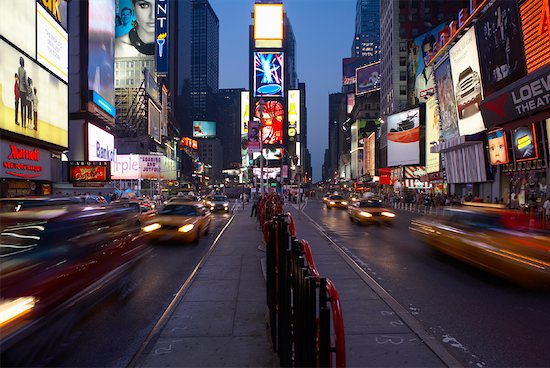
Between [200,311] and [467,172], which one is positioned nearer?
[200,311]

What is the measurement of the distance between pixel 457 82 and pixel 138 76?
90969 millimetres

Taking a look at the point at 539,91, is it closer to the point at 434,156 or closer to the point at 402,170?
the point at 434,156

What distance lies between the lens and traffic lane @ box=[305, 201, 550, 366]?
17.9 feet

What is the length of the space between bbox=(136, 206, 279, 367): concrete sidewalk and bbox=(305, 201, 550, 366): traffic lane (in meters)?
2.41

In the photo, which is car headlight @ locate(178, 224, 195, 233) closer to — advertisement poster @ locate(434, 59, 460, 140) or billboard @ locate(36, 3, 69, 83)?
billboard @ locate(36, 3, 69, 83)

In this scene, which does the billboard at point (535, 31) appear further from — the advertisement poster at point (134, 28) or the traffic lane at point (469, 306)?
the advertisement poster at point (134, 28)

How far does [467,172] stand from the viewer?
4531 centimetres

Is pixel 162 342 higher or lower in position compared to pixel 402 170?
lower

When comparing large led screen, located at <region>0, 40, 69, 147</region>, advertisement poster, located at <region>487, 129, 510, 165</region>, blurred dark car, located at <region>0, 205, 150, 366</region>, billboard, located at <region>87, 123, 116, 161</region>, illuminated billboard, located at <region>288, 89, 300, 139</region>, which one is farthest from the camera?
illuminated billboard, located at <region>288, 89, 300, 139</region>

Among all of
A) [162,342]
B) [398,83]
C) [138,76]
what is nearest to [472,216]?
[162,342]

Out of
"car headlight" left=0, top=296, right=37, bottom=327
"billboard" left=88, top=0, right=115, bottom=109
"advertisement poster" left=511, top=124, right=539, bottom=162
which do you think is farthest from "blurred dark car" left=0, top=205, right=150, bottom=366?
"billboard" left=88, top=0, right=115, bottom=109

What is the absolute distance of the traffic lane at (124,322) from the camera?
17.4ft

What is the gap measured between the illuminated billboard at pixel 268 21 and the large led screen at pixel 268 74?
18.0 m

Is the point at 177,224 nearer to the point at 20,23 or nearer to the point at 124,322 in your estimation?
the point at 124,322
